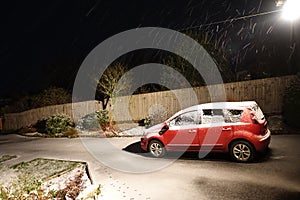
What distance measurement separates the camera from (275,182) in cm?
533

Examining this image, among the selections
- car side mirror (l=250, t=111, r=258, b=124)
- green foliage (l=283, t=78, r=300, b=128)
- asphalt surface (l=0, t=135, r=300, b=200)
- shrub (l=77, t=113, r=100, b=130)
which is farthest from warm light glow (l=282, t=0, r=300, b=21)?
shrub (l=77, t=113, r=100, b=130)

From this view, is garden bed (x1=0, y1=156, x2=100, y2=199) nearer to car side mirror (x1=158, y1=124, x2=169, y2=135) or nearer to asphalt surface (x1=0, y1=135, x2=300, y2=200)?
asphalt surface (x1=0, y1=135, x2=300, y2=200)

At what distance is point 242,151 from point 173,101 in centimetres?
959

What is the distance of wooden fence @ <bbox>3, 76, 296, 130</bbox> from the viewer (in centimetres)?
1326

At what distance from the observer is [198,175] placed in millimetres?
6141

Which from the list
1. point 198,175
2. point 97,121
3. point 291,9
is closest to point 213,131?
point 198,175

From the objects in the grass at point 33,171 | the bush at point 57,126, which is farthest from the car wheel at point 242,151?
the bush at point 57,126

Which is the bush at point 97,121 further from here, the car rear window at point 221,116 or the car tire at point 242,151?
the car tire at point 242,151

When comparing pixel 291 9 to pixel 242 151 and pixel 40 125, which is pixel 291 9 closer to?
pixel 242 151

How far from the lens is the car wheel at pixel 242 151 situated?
6.73 meters

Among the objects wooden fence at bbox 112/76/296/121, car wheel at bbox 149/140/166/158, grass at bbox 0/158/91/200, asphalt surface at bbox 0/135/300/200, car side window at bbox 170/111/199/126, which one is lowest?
grass at bbox 0/158/91/200

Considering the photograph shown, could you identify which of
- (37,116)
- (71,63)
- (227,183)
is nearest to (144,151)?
(227,183)

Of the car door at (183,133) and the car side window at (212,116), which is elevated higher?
the car side window at (212,116)

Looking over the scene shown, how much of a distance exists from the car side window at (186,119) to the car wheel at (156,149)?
2.77 ft
